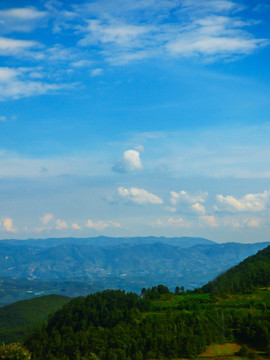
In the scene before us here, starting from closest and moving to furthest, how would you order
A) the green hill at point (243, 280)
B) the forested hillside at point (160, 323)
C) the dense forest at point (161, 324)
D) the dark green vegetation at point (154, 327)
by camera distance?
the dense forest at point (161, 324) < the dark green vegetation at point (154, 327) < the forested hillside at point (160, 323) < the green hill at point (243, 280)

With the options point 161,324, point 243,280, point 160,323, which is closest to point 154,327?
point 161,324

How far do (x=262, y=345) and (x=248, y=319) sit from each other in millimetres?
13638

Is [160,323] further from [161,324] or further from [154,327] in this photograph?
[154,327]

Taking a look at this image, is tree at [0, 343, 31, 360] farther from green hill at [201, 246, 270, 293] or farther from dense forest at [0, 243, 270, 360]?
green hill at [201, 246, 270, 293]

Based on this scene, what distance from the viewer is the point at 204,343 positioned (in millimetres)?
102188

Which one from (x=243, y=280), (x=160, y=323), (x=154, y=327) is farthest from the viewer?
(x=243, y=280)

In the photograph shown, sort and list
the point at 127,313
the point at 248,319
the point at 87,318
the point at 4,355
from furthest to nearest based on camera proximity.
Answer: the point at 87,318 < the point at 127,313 < the point at 248,319 < the point at 4,355

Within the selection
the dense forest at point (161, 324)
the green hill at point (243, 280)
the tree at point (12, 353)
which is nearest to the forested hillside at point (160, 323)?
the dense forest at point (161, 324)

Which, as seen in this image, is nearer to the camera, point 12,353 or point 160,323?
point 12,353

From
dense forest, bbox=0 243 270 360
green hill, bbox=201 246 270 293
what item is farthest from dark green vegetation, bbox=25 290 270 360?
green hill, bbox=201 246 270 293

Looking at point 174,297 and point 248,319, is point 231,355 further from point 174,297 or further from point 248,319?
point 174,297

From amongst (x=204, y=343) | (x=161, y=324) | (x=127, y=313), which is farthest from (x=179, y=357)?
(x=127, y=313)

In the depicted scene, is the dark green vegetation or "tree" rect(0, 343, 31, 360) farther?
the dark green vegetation

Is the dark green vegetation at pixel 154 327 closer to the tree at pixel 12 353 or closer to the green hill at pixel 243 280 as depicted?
the green hill at pixel 243 280
